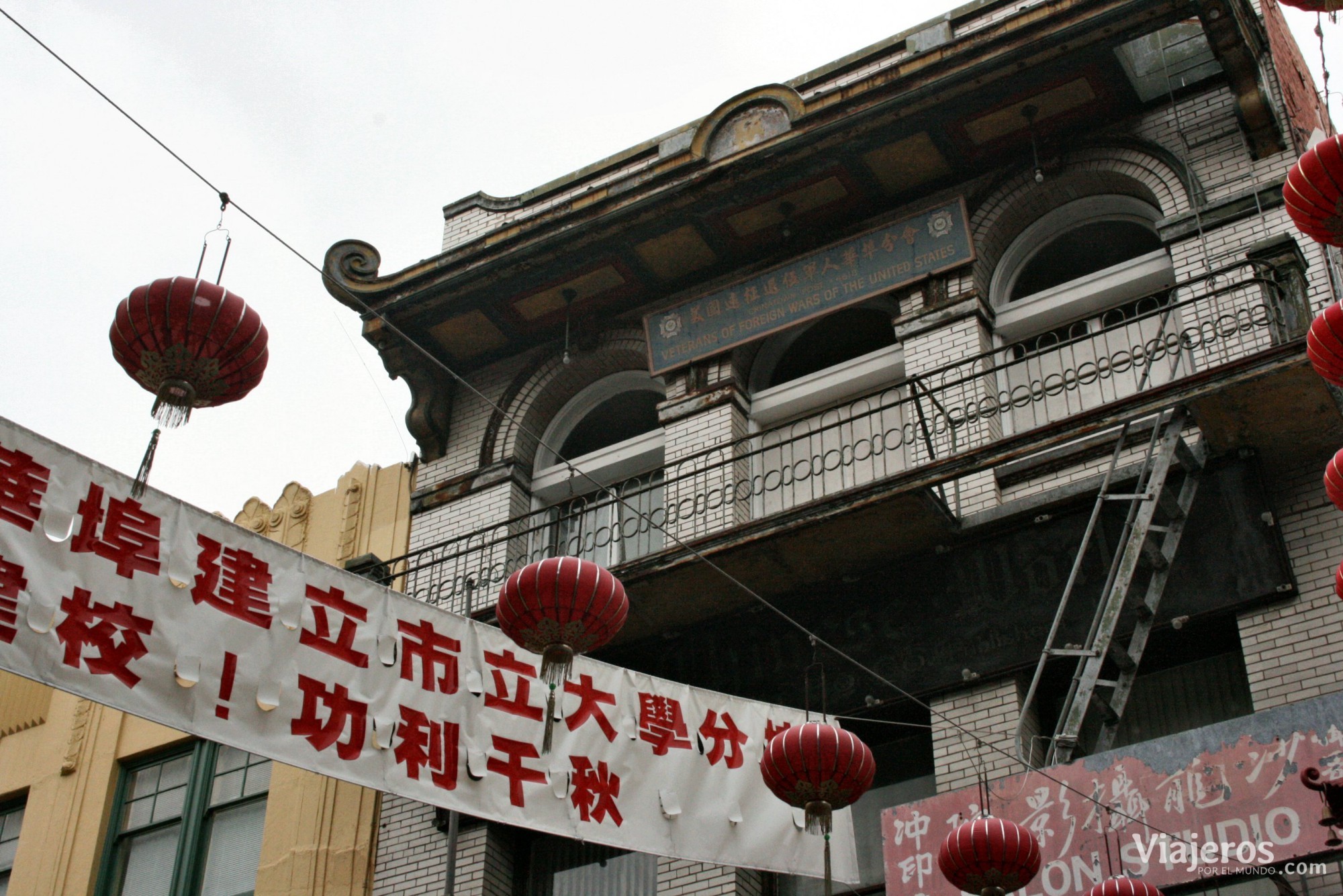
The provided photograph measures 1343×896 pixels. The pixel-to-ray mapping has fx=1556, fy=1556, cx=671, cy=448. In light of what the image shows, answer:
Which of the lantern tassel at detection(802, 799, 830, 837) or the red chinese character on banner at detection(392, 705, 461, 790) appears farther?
the lantern tassel at detection(802, 799, 830, 837)

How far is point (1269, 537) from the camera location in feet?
38.0

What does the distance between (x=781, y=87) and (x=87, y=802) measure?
10.5 meters

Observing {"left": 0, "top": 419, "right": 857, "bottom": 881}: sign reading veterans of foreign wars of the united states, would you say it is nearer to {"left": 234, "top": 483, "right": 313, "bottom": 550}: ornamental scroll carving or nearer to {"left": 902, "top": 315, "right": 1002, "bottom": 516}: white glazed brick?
{"left": 902, "top": 315, "right": 1002, "bottom": 516}: white glazed brick

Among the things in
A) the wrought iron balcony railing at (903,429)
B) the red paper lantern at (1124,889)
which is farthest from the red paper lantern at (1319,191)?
the red paper lantern at (1124,889)

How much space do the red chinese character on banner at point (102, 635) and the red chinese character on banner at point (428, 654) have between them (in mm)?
1867

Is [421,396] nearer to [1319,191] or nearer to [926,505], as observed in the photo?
[926,505]

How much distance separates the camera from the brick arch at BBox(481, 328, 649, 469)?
1689 cm

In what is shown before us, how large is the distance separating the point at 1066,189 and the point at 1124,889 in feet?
25.9

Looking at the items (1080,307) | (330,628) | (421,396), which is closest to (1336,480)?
(1080,307)

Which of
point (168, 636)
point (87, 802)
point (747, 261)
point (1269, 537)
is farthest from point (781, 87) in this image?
point (87, 802)

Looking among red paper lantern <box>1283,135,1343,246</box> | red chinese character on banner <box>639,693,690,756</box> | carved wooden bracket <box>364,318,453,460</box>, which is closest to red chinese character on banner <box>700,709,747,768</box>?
red chinese character on banner <box>639,693,690,756</box>

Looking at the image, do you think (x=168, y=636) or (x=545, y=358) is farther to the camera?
(x=545, y=358)

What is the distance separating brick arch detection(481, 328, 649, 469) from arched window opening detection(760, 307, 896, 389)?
159 cm

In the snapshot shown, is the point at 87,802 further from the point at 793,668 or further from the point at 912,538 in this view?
the point at 912,538
